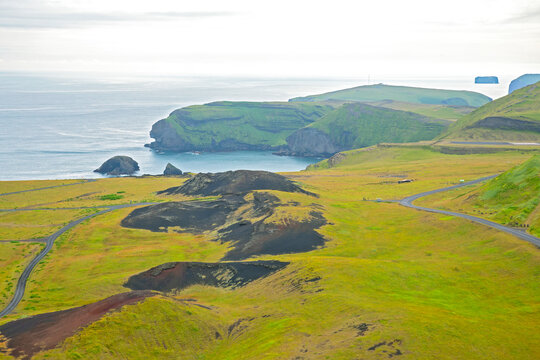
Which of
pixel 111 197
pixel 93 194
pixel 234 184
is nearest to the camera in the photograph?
pixel 234 184

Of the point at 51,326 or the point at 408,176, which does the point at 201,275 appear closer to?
the point at 51,326

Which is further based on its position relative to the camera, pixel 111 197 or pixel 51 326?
pixel 111 197

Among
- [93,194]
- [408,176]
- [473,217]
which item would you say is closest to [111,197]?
[93,194]

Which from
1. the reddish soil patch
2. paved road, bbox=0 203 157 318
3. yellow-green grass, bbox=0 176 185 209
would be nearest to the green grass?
yellow-green grass, bbox=0 176 185 209

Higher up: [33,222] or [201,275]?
[201,275]

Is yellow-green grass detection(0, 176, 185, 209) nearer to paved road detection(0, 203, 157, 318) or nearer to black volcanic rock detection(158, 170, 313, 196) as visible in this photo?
black volcanic rock detection(158, 170, 313, 196)

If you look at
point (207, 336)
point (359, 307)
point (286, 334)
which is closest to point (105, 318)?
point (207, 336)
